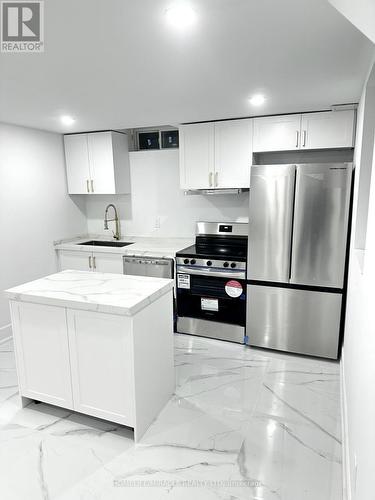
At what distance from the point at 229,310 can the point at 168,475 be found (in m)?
1.83

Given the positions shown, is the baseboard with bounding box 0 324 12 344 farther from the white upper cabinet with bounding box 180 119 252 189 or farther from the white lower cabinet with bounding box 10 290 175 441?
the white upper cabinet with bounding box 180 119 252 189

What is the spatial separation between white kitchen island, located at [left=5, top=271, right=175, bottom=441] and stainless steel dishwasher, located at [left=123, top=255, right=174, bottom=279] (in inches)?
47.4

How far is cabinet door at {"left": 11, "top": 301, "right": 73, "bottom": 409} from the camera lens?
87.4 inches

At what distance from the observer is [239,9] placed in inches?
55.4

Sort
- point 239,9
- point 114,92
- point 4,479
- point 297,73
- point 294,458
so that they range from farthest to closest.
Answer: point 114,92 → point 297,73 → point 294,458 → point 4,479 → point 239,9

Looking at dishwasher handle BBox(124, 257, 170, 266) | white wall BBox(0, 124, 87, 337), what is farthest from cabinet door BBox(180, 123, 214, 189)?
white wall BBox(0, 124, 87, 337)

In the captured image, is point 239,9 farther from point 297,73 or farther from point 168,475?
point 168,475

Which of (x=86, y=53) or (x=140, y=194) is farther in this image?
(x=140, y=194)

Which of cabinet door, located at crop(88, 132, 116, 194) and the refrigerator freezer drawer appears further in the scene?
cabinet door, located at crop(88, 132, 116, 194)

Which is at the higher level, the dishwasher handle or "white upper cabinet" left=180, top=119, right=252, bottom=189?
"white upper cabinet" left=180, top=119, right=252, bottom=189

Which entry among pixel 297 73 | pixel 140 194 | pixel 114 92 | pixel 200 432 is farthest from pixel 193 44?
pixel 140 194

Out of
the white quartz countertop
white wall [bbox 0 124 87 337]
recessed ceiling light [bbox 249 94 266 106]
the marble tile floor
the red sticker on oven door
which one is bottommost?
the marble tile floor

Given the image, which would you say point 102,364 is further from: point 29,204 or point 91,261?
point 29,204

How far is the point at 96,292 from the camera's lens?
225cm
